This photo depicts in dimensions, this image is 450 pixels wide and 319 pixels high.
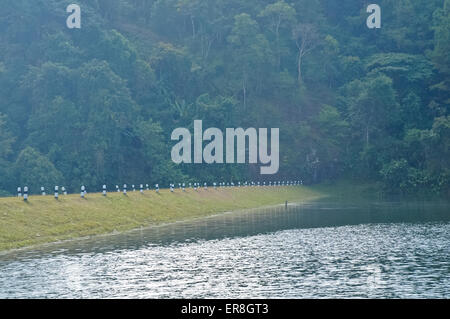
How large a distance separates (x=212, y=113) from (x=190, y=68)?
23090mm

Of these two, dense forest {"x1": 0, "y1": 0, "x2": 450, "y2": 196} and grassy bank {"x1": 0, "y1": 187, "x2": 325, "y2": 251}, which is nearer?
grassy bank {"x1": 0, "y1": 187, "x2": 325, "y2": 251}

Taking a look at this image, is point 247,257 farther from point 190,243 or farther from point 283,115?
point 283,115

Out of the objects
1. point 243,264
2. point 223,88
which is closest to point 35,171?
point 223,88

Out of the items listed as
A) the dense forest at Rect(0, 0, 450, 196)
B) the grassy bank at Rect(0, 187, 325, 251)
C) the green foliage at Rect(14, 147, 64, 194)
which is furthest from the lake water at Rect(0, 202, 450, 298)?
the dense forest at Rect(0, 0, 450, 196)

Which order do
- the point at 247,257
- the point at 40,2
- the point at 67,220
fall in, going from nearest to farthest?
1. the point at 247,257
2. the point at 67,220
3. the point at 40,2

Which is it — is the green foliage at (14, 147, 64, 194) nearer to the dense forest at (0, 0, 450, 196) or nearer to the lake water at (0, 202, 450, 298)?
the dense forest at (0, 0, 450, 196)

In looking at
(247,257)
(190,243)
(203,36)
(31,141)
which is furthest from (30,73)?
(247,257)

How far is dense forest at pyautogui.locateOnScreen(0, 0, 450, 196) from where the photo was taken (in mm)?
109875

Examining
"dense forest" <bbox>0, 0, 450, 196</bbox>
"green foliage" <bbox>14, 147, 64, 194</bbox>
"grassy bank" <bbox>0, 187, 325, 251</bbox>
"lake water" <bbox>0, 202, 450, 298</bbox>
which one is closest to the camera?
"lake water" <bbox>0, 202, 450, 298</bbox>

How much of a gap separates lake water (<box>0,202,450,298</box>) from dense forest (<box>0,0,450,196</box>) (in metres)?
56.7

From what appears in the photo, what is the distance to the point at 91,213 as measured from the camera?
5475 centimetres

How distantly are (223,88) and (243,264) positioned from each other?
122270 mm

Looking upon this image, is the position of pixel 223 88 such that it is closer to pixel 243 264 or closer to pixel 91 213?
pixel 91 213

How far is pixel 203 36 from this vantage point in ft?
551
